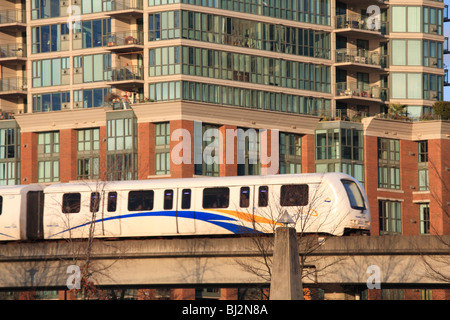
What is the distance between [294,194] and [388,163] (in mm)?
50995

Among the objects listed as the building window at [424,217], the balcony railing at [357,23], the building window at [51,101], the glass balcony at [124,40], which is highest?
→ the balcony railing at [357,23]

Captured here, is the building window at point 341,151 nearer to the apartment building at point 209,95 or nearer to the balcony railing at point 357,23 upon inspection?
the apartment building at point 209,95

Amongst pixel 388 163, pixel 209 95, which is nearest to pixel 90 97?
pixel 209 95

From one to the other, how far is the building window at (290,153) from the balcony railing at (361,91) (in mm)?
6933

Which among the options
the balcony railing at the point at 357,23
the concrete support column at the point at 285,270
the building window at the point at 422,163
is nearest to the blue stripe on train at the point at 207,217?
the concrete support column at the point at 285,270

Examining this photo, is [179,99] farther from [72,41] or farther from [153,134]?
[72,41]

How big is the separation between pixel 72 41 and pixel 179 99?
12740mm

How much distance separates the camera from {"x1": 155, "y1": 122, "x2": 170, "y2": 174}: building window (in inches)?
3548

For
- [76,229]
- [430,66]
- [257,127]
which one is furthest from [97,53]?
[76,229]

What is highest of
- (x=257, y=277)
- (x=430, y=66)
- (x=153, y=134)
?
(x=430, y=66)

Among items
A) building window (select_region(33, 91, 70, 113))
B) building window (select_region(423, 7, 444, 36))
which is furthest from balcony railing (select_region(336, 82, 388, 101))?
building window (select_region(33, 91, 70, 113))

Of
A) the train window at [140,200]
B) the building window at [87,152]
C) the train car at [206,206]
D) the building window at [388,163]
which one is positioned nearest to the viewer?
the train car at [206,206]

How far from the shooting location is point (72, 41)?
97.2 metres

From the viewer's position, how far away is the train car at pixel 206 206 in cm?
4731
